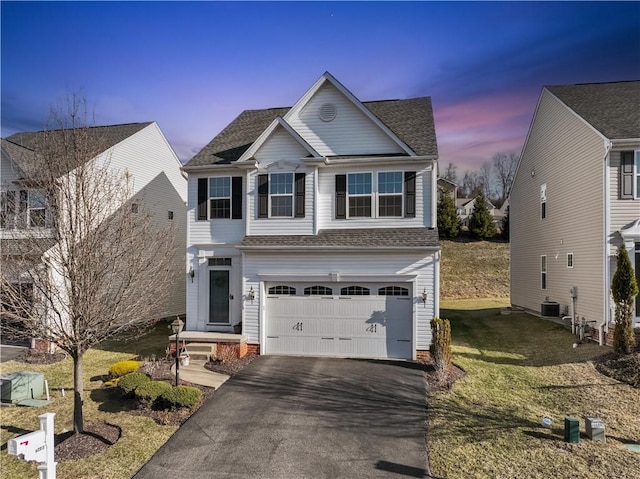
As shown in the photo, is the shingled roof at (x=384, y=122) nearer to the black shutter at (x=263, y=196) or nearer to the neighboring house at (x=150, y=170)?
the black shutter at (x=263, y=196)

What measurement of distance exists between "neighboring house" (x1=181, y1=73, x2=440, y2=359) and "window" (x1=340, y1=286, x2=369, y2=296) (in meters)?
0.05

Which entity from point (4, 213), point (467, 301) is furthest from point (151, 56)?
point (467, 301)

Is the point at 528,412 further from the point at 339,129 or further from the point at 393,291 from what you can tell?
the point at 339,129

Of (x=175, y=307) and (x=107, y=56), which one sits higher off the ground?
(x=107, y=56)

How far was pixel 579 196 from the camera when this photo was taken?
15836 millimetres

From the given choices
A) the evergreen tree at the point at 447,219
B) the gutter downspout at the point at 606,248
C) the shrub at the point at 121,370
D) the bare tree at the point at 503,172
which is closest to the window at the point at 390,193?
the gutter downspout at the point at 606,248

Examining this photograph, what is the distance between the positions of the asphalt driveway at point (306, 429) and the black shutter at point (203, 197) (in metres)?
6.20

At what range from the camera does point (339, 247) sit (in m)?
12.8

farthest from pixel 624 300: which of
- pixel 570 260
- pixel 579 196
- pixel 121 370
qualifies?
pixel 121 370

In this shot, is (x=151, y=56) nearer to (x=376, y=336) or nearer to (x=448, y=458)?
(x=376, y=336)

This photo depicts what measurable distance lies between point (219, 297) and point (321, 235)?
454cm

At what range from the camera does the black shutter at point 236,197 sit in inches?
566

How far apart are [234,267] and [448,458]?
380 inches

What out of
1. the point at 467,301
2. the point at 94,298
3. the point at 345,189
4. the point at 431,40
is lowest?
the point at 467,301
